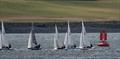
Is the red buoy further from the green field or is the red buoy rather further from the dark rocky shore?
the green field

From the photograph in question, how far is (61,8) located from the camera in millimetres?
180875

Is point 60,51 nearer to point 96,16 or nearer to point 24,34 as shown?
point 24,34

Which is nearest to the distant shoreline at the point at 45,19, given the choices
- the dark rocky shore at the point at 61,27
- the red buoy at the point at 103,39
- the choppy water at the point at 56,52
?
the dark rocky shore at the point at 61,27

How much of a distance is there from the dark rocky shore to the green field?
917 cm

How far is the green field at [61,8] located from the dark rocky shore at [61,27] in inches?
361

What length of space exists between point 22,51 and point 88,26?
129 ft

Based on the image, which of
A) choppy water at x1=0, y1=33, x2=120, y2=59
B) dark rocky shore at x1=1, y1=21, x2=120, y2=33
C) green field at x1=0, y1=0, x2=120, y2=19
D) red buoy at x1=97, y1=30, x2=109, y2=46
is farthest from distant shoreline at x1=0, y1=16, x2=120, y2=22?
red buoy at x1=97, y1=30, x2=109, y2=46

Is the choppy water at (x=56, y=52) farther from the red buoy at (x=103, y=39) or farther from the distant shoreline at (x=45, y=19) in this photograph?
the distant shoreline at (x=45, y=19)

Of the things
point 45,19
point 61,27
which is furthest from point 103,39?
point 45,19

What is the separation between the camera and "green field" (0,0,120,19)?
177 meters

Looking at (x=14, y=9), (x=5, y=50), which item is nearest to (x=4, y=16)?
(x=14, y=9)

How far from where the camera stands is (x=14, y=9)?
18250cm

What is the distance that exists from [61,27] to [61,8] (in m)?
18.1

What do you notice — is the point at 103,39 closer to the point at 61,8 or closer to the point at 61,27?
the point at 61,27
